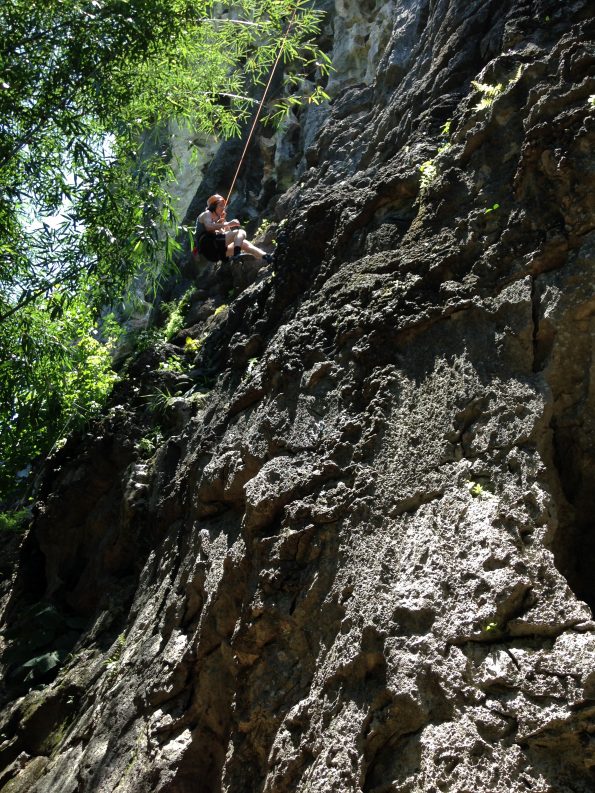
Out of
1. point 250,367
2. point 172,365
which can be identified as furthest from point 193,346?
point 250,367

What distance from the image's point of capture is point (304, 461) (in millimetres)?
4984

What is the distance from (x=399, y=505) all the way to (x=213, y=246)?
578 centimetres

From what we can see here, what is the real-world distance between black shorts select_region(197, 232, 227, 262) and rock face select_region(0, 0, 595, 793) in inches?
71.4

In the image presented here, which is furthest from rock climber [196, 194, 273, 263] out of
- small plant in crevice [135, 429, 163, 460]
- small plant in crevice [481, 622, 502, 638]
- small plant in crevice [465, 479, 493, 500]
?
small plant in crevice [481, 622, 502, 638]

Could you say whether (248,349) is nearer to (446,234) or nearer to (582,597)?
(446,234)

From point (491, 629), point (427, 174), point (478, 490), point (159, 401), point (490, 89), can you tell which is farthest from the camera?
point (159, 401)

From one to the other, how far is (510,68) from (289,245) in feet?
8.14

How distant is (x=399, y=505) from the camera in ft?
13.9

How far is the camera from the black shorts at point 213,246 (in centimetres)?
918

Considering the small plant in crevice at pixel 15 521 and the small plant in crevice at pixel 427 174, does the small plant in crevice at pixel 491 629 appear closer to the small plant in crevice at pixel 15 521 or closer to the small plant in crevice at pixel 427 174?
the small plant in crevice at pixel 427 174

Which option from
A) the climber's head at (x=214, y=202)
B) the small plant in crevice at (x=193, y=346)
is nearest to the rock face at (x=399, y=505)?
the climber's head at (x=214, y=202)

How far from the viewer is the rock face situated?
11.2 feet

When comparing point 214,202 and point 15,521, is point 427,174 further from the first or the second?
point 15,521

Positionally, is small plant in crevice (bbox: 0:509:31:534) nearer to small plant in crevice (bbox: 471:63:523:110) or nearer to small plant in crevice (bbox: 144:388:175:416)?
small plant in crevice (bbox: 144:388:175:416)
